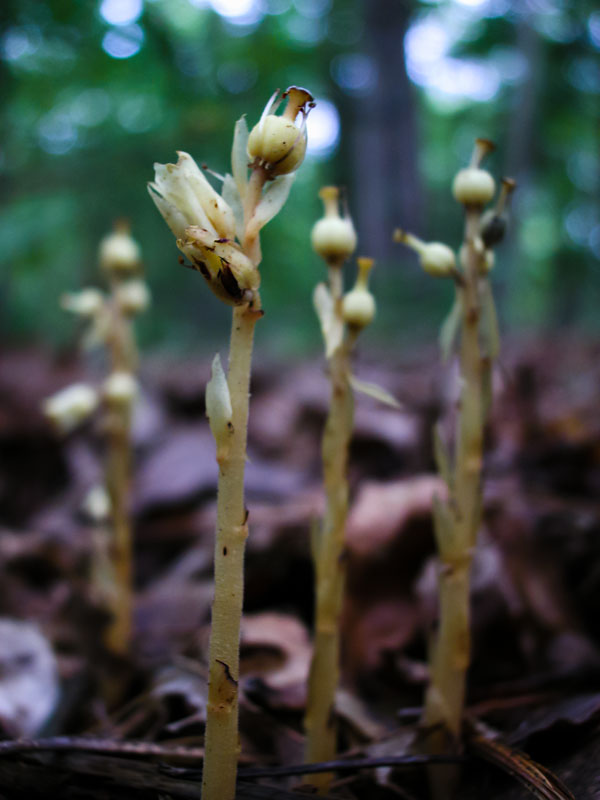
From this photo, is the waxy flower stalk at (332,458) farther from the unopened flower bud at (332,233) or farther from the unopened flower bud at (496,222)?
the unopened flower bud at (496,222)

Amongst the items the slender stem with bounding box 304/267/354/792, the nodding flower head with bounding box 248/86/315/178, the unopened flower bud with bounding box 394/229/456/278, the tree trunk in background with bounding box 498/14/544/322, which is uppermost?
the tree trunk in background with bounding box 498/14/544/322

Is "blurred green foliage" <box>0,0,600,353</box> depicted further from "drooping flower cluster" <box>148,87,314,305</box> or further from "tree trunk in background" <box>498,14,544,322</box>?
"drooping flower cluster" <box>148,87,314,305</box>

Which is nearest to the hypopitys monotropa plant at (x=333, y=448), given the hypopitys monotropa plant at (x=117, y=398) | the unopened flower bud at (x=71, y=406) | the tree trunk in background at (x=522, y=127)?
the hypopitys monotropa plant at (x=117, y=398)

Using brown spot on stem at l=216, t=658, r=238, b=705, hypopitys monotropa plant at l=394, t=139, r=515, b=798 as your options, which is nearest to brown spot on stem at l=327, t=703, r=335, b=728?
hypopitys monotropa plant at l=394, t=139, r=515, b=798

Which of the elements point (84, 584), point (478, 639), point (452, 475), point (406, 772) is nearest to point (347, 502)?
point (452, 475)

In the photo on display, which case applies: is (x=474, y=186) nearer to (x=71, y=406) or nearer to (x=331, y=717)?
(x=331, y=717)

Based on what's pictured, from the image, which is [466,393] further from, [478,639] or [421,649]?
[421,649]
